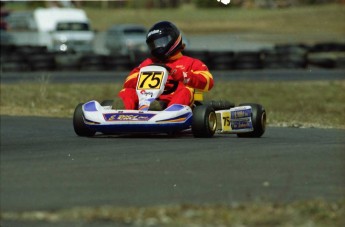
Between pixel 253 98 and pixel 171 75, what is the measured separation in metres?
11.9

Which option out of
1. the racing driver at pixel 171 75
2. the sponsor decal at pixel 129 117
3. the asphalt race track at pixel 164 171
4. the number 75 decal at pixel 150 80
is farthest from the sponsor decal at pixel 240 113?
the sponsor decal at pixel 129 117

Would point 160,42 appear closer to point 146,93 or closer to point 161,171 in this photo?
point 146,93

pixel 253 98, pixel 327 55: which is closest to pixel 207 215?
pixel 253 98

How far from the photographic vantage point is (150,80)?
11.7 meters

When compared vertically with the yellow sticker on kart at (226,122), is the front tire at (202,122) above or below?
above

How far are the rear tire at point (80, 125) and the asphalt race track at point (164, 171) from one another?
31 centimetres

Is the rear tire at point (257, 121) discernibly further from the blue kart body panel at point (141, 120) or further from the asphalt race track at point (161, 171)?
the blue kart body panel at point (141, 120)

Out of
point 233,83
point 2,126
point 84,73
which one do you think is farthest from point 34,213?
point 84,73

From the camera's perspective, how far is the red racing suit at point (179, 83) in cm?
1159

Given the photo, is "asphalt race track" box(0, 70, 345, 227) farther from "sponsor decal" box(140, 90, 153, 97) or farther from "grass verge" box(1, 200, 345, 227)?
"sponsor decal" box(140, 90, 153, 97)

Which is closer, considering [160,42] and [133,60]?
[160,42]

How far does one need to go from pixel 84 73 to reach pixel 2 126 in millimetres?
18404

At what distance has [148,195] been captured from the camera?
711 centimetres

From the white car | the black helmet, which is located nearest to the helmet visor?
the black helmet
